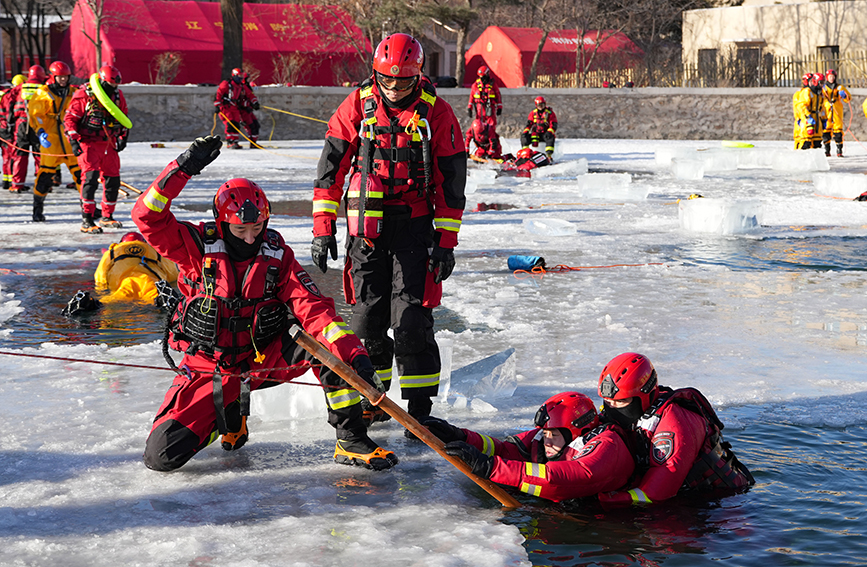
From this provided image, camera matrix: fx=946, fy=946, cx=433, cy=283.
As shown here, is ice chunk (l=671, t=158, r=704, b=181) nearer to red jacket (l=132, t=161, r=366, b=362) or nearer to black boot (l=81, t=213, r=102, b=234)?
black boot (l=81, t=213, r=102, b=234)

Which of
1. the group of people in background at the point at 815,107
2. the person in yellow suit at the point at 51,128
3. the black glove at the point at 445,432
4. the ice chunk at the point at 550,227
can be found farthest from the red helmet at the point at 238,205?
the group of people in background at the point at 815,107

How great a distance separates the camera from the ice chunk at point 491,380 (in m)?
5.18

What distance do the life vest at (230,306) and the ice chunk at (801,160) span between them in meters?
16.3

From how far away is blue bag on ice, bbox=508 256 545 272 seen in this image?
8734 millimetres

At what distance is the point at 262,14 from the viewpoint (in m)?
35.6

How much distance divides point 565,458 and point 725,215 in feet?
24.9

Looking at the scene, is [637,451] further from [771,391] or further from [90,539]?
[90,539]

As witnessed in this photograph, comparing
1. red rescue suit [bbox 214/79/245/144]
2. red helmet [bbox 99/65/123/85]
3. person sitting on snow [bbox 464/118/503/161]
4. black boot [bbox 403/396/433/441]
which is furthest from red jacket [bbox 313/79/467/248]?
red rescue suit [bbox 214/79/245/144]

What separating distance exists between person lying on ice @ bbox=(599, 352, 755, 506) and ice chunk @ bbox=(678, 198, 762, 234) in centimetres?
729

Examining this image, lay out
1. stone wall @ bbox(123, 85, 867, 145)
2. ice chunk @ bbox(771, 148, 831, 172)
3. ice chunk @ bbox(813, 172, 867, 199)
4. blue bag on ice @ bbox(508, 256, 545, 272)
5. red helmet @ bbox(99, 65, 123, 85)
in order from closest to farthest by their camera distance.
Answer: blue bag on ice @ bbox(508, 256, 545, 272), red helmet @ bbox(99, 65, 123, 85), ice chunk @ bbox(813, 172, 867, 199), ice chunk @ bbox(771, 148, 831, 172), stone wall @ bbox(123, 85, 867, 145)

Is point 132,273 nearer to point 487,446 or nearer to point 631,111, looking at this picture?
point 487,446

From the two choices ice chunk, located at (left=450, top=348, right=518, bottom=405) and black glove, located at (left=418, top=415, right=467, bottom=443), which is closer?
black glove, located at (left=418, top=415, right=467, bottom=443)

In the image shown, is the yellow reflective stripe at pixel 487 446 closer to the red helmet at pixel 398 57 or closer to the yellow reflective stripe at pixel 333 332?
the yellow reflective stripe at pixel 333 332

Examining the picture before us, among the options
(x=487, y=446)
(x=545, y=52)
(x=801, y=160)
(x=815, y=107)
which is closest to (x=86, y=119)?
(x=487, y=446)
